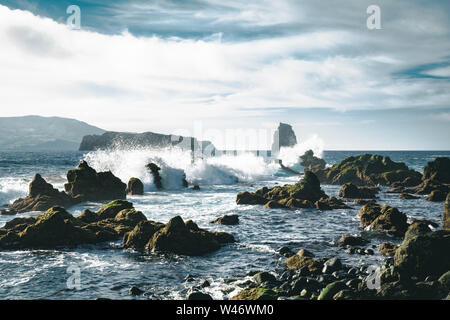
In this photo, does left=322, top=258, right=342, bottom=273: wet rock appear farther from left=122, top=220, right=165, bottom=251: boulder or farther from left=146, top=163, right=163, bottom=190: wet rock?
left=146, top=163, right=163, bottom=190: wet rock

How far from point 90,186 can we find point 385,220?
29839 mm

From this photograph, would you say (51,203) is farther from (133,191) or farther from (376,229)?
(376,229)

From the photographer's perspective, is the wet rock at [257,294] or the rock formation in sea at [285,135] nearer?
the wet rock at [257,294]

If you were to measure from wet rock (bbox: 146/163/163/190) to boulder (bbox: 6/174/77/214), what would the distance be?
17.0 metres

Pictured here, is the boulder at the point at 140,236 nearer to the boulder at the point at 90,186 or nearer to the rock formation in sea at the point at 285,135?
the boulder at the point at 90,186

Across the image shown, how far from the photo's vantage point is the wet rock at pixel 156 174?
167 feet

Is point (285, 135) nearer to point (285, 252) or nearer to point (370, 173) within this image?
point (370, 173)

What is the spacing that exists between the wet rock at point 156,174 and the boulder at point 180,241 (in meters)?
32.1

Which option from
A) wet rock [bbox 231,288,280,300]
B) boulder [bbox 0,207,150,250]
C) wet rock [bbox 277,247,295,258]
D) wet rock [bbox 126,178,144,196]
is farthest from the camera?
wet rock [bbox 126,178,144,196]

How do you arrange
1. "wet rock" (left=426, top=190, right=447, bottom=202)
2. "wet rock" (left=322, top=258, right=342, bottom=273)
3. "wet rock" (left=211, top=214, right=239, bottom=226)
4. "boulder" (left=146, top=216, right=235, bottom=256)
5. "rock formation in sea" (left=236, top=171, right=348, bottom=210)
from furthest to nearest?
"wet rock" (left=426, top=190, right=447, bottom=202) → "rock formation in sea" (left=236, top=171, right=348, bottom=210) → "wet rock" (left=211, top=214, right=239, bottom=226) → "boulder" (left=146, top=216, right=235, bottom=256) → "wet rock" (left=322, top=258, right=342, bottom=273)

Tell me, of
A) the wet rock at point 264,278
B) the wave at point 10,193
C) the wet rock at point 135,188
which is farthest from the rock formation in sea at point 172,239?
the wave at point 10,193

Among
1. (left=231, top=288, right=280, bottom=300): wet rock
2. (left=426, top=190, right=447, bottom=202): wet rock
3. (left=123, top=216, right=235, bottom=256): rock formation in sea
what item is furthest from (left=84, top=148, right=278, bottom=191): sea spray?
(left=231, top=288, right=280, bottom=300): wet rock

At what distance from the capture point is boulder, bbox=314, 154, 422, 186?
61516 millimetres
